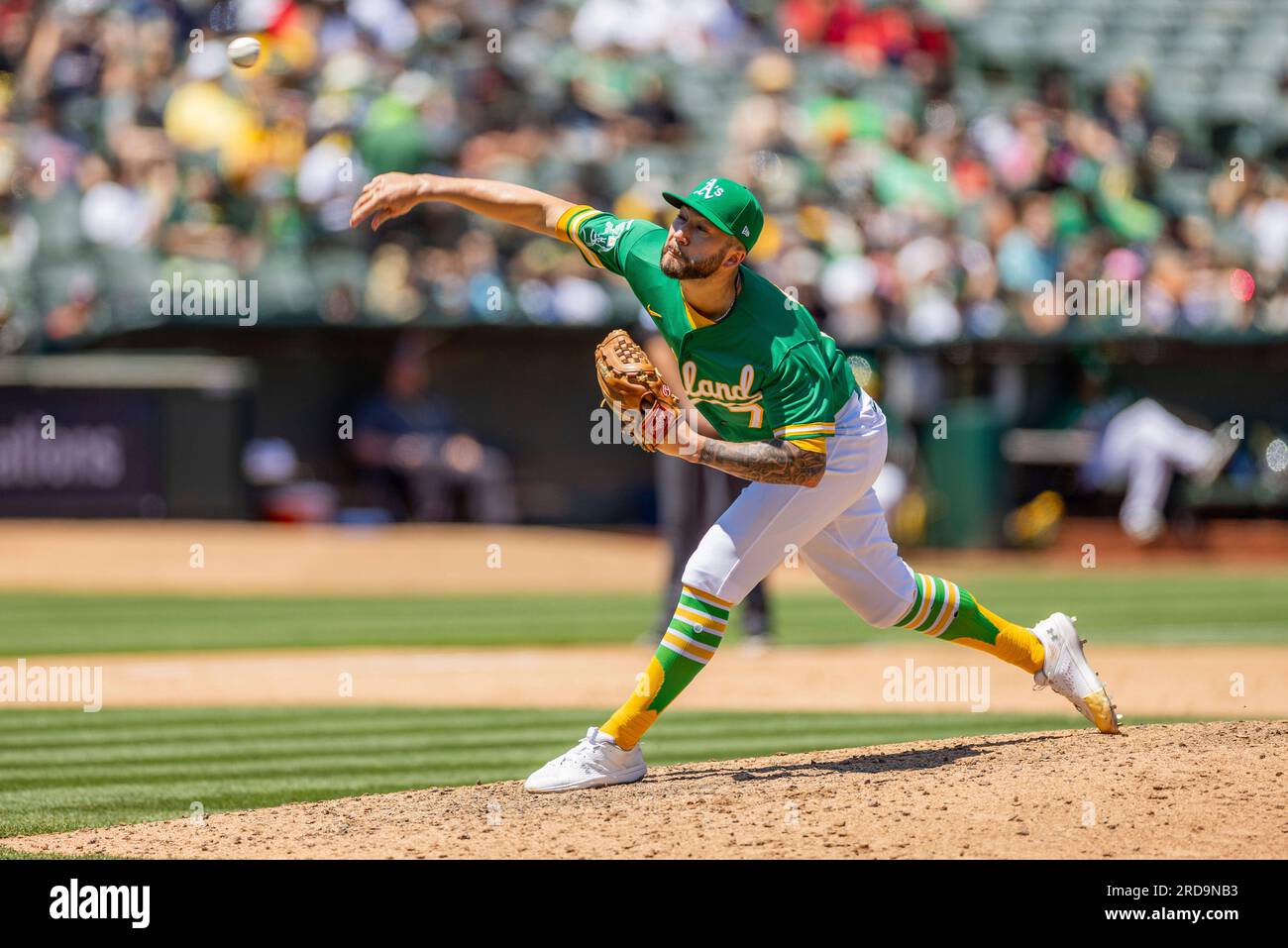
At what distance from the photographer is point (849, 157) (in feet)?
65.2

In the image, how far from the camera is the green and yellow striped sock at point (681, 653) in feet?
19.5

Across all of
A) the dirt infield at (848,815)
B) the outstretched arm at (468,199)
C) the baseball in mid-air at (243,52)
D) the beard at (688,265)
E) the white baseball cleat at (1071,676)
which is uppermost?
the baseball in mid-air at (243,52)

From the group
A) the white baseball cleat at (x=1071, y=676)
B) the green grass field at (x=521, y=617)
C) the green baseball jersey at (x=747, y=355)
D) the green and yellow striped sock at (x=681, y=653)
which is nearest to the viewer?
the green baseball jersey at (x=747, y=355)

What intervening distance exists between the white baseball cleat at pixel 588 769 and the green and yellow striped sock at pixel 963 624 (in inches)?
44.0

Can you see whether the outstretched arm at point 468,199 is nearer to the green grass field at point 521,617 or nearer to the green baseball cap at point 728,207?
the green baseball cap at point 728,207

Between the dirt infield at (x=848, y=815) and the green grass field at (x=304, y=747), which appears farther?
the green grass field at (x=304, y=747)

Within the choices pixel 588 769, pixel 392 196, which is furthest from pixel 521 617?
pixel 588 769

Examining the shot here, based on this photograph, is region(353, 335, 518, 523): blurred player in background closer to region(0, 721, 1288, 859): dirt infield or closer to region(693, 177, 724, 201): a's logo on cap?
region(0, 721, 1288, 859): dirt infield

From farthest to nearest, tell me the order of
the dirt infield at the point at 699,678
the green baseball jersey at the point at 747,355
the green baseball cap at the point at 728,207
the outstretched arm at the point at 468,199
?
the dirt infield at the point at 699,678 → the outstretched arm at the point at 468,199 → the green baseball jersey at the point at 747,355 → the green baseball cap at the point at 728,207

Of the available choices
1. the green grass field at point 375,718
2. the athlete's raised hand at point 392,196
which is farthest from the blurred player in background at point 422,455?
the athlete's raised hand at point 392,196

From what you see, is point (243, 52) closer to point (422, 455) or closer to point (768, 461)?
point (768, 461)

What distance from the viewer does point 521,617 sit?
14.0 metres

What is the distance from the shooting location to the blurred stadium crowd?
708 inches
